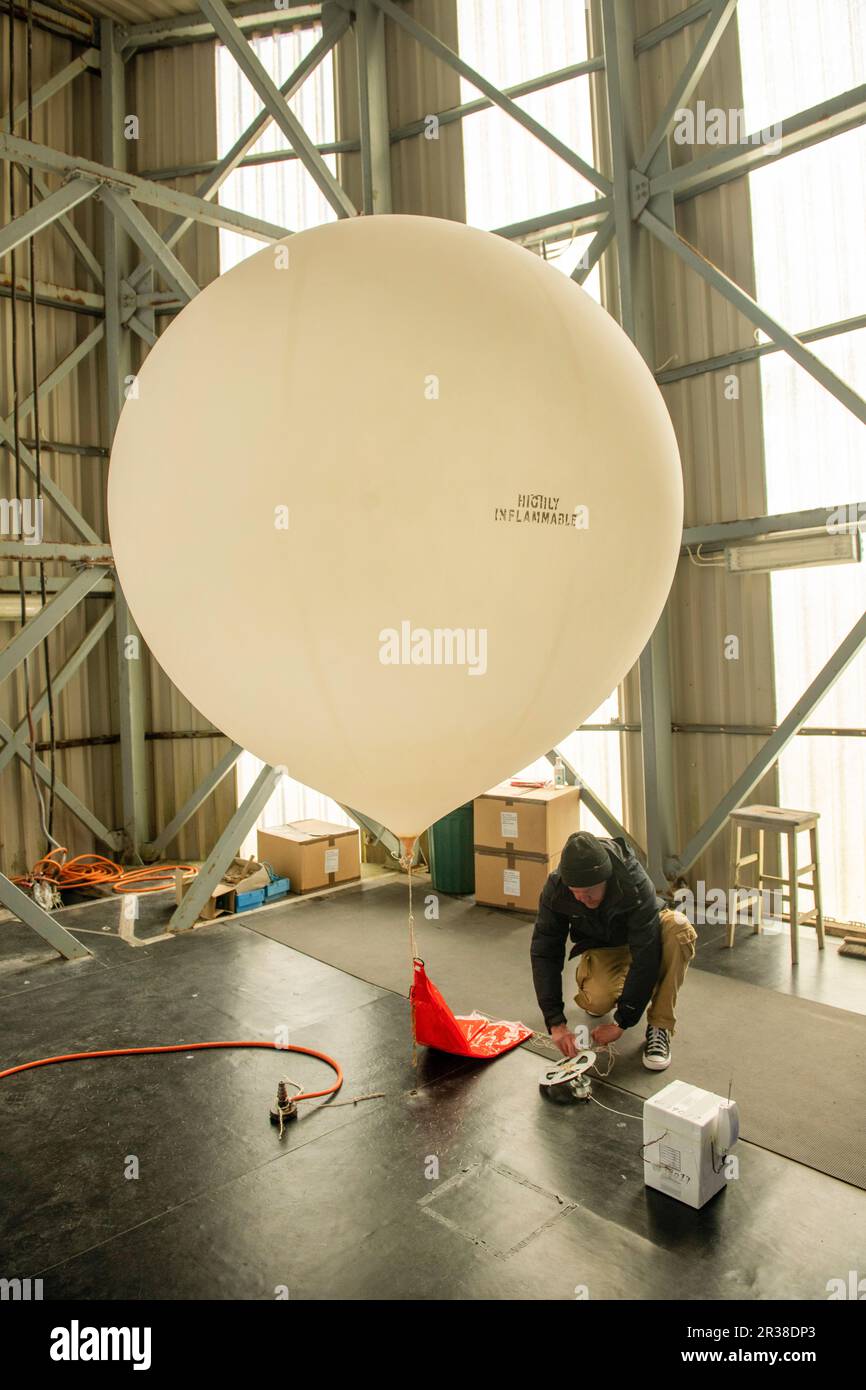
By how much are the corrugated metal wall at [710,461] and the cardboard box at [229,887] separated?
10.2 feet

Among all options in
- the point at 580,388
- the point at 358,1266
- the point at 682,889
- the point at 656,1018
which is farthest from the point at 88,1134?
the point at 682,889

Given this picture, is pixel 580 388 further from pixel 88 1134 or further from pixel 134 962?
pixel 134 962

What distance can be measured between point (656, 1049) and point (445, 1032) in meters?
0.98

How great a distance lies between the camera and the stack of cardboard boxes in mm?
5902

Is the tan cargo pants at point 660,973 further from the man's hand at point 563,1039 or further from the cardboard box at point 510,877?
the cardboard box at point 510,877

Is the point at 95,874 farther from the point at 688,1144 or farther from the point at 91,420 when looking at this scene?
the point at 688,1144

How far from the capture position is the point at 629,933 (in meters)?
3.71

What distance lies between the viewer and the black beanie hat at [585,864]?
134 inches

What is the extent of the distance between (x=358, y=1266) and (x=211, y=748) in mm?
6228

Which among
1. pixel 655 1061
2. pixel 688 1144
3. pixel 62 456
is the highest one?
pixel 62 456

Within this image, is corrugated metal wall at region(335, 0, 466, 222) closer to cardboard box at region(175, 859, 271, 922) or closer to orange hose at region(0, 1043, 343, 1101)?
cardboard box at region(175, 859, 271, 922)

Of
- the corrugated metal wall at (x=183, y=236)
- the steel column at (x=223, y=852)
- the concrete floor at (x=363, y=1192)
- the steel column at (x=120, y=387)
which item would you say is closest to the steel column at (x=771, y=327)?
the concrete floor at (x=363, y=1192)

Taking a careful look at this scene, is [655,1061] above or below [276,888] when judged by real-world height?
below

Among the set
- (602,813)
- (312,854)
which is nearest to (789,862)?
(602,813)
